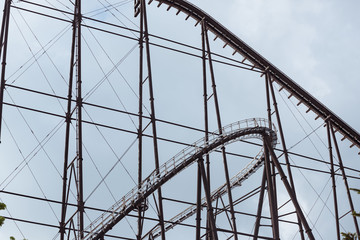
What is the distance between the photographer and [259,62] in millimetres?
26688

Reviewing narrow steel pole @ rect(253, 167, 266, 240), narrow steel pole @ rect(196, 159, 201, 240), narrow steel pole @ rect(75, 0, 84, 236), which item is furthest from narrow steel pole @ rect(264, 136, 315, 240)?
narrow steel pole @ rect(75, 0, 84, 236)

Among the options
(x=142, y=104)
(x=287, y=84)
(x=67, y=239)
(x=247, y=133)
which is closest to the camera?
(x=67, y=239)

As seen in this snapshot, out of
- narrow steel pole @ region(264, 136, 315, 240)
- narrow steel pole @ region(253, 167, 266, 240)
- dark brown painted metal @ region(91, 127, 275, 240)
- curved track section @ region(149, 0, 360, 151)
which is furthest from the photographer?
curved track section @ region(149, 0, 360, 151)

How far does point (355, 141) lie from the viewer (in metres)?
28.5

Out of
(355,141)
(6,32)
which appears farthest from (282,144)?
(6,32)

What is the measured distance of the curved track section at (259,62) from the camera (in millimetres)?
25875

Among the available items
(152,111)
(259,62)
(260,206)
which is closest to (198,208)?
(260,206)

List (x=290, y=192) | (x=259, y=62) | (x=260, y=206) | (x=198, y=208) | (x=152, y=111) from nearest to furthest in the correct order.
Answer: (x=198, y=208) < (x=290, y=192) < (x=260, y=206) < (x=152, y=111) < (x=259, y=62)

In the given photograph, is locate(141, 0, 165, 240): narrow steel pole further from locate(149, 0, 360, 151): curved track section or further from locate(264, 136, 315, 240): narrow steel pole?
locate(264, 136, 315, 240): narrow steel pole

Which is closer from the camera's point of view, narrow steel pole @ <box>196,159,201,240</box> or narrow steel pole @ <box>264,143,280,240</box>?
narrow steel pole @ <box>196,159,201,240</box>

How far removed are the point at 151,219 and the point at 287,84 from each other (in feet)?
30.2

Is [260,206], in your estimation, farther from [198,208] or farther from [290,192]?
[198,208]

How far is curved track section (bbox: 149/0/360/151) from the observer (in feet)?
84.9

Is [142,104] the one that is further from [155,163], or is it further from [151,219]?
[151,219]
